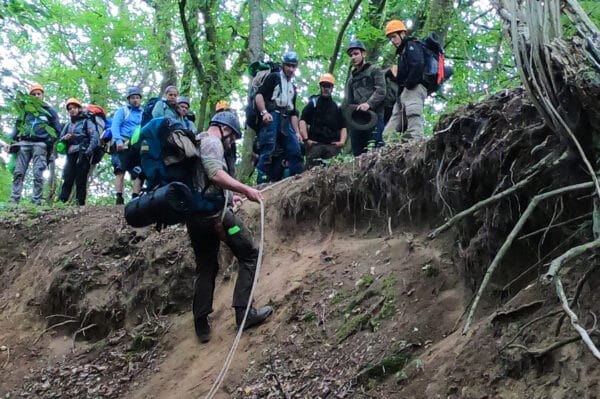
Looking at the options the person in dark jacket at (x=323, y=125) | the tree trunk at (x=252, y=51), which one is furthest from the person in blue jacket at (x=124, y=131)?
the person in dark jacket at (x=323, y=125)

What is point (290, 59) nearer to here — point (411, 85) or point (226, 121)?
point (411, 85)

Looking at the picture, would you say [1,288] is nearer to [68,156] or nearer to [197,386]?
[68,156]

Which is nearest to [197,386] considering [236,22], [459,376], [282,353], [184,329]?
[282,353]

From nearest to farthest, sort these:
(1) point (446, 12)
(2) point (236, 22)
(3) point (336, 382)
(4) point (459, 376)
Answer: (4) point (459, 376) < (3) point (336, 382) < (1) point (446, 12) < (2) point (236, 22)

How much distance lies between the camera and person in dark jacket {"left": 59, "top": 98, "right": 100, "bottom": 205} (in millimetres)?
10742

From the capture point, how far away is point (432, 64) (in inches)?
301

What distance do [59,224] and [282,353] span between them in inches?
226

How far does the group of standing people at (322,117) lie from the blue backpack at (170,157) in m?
2.85

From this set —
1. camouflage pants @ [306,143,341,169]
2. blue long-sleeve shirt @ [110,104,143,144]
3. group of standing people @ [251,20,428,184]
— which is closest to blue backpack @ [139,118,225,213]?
group of standing people @ [251,20,428,184]

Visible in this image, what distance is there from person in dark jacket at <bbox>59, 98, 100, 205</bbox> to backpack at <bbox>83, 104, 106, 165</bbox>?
1.5 inches

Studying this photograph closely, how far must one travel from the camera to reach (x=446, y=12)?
1058 cm

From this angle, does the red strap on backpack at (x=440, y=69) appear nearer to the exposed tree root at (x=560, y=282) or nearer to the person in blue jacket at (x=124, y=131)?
the person in blue jacket at (x=124, y=131)

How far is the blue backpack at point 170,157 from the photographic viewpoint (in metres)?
5.45

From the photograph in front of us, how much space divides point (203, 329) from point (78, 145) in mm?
6028
